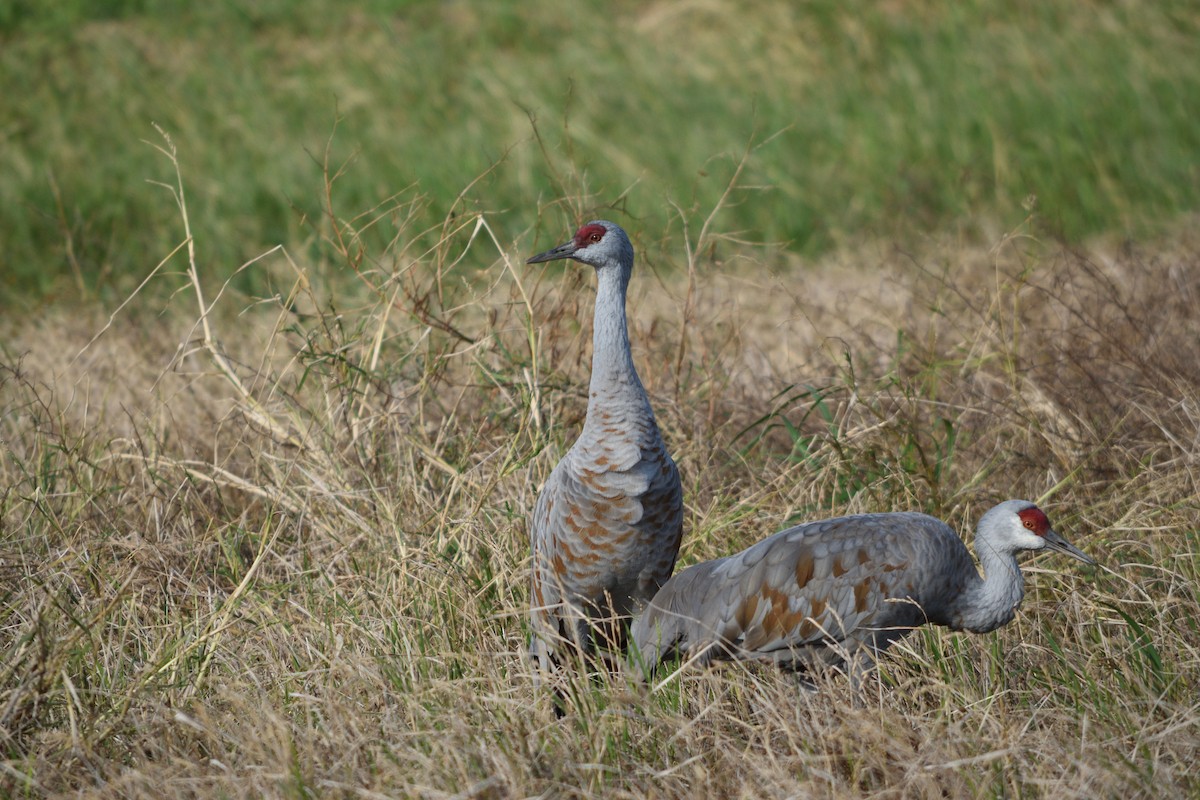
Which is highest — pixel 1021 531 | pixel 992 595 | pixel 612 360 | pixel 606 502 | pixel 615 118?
pixel 612 360

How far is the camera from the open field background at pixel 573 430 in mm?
2885

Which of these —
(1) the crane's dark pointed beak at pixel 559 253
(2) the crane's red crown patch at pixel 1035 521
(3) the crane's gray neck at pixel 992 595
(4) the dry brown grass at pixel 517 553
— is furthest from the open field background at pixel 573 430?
(1) the crane's dark pointed beak at pixel 559 253

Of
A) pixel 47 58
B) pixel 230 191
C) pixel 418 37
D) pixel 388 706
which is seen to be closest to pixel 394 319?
pixel 388 706

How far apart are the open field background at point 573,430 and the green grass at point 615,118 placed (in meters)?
0.05

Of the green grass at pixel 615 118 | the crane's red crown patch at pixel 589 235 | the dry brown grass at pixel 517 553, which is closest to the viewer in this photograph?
the dry brown grass at pixel 517 553

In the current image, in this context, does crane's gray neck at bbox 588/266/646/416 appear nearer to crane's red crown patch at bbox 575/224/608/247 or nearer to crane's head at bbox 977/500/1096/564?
crane's red crown patch at bbox 575/224/608/247

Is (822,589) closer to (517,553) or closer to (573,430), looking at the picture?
(517,553)

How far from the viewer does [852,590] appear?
127 inches

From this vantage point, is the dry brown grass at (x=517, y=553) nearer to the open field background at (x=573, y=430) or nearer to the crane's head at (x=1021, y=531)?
the open field background at (x=573, y=430)

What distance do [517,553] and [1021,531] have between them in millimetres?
1498

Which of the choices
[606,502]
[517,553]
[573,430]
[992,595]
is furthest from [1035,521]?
[573,430]

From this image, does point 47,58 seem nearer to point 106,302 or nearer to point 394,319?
point 106,302

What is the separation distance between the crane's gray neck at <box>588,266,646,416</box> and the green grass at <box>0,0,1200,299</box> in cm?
329

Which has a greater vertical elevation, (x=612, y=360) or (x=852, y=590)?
(x=612, y=360)
